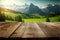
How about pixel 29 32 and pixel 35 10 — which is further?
pixel 35 10

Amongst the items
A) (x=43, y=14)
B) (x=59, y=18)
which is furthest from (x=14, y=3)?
(x=59, y=18)

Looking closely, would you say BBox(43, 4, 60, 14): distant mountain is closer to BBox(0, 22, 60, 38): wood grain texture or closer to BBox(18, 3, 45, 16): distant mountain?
BBox(18, 3, 45, 16): distant mountain

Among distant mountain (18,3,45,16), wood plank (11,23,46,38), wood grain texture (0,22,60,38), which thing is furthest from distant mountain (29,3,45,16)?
wood plank (11,23,46,38)

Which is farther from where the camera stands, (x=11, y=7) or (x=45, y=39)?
(x=11, y=7)

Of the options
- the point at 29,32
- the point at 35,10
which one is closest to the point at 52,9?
the point at 35,10

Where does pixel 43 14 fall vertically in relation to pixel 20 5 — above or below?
below

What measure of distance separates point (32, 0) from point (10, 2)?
39 cm

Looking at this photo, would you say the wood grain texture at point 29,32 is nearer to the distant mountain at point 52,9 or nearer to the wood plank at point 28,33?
the wood plank at point 28,33

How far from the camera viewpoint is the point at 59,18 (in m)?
2.78

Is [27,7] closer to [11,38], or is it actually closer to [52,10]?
[52,10]

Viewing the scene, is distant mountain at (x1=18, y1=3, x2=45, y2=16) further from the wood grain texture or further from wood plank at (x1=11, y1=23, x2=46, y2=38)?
wood plank at (x1=11, y1=23, x2=46, y2=38)

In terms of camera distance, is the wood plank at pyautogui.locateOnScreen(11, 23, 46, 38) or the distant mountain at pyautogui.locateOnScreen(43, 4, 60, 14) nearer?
the wood plank at pyautogui.locateOnScreen(11, 23, 46, 38)

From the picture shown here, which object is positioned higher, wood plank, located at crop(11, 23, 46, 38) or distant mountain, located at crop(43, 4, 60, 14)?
distant mountain, located at crop(43, 4, 60, 14)

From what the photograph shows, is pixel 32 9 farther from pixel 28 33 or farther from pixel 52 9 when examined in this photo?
pixel 28 33
